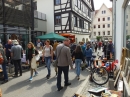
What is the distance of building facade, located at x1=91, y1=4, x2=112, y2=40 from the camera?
165 ft

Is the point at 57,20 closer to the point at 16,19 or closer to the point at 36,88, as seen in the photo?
the point at 16,19

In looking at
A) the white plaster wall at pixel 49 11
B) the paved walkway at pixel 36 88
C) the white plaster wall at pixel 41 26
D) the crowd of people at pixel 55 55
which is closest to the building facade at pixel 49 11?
the white plaster wall at pixel 49 11

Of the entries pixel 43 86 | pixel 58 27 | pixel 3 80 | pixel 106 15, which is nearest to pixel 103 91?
pixel 43 86

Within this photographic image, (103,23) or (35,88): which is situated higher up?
(103,23)

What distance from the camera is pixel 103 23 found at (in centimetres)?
5159

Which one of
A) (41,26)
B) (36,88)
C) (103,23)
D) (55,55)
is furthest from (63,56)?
(103,23)

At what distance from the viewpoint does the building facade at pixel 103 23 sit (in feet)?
165

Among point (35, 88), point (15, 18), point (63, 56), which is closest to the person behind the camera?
point (63, 56)

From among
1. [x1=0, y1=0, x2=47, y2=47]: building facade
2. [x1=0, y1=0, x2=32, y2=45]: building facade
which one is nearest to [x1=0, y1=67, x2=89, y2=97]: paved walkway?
[x1=0, y1=0, x2=47, y2=47]: building facade

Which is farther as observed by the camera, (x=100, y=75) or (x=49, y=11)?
(x=49, y=11)

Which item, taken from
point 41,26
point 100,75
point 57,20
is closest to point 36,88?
point 100,75

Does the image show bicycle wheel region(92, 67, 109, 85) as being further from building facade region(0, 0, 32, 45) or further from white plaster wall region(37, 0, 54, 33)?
white plaster wall region(37, 0, 54, 33)

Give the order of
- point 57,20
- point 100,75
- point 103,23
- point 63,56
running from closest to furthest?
point 63,56 < point 100,75 < point 57,20 < point 103,23

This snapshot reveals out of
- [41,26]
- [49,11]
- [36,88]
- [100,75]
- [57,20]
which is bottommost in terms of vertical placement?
[36,88]
